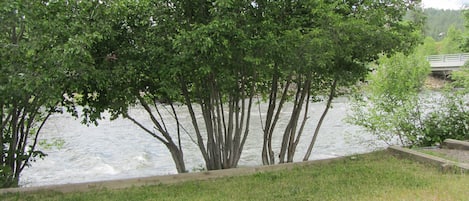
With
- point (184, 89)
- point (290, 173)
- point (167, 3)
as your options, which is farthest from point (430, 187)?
point (167, 3)

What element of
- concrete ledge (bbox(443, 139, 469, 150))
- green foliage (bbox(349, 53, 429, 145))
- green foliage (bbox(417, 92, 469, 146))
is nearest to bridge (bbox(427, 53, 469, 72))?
green foliage (bbox(349, 53, 429, 145))

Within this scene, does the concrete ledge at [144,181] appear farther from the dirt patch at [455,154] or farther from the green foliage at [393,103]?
the green foliage at [393,103]

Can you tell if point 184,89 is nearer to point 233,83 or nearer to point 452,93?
point 233,83

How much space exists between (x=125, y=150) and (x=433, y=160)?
8.46m

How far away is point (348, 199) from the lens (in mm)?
3439

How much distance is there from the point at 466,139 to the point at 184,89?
4.97 meters

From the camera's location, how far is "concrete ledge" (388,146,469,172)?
172 inches

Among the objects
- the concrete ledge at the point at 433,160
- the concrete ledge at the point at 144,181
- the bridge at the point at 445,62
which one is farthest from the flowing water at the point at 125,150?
the bridge at the point at 445,62

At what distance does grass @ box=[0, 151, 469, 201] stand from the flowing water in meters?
2.53

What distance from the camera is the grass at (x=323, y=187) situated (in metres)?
3.58

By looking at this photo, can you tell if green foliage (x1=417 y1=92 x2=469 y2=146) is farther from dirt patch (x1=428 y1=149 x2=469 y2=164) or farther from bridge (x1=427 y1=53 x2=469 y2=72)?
bridge (x1=427 y1=53 x2=469 y2=72)

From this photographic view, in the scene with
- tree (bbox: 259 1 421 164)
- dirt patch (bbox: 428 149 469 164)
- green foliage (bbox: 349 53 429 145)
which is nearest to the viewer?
tree (bbox: 259 1 421 164)

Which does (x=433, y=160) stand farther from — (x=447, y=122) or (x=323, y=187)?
(x=447, y=122)

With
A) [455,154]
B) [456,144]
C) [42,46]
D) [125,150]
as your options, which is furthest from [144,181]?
[125,150]
